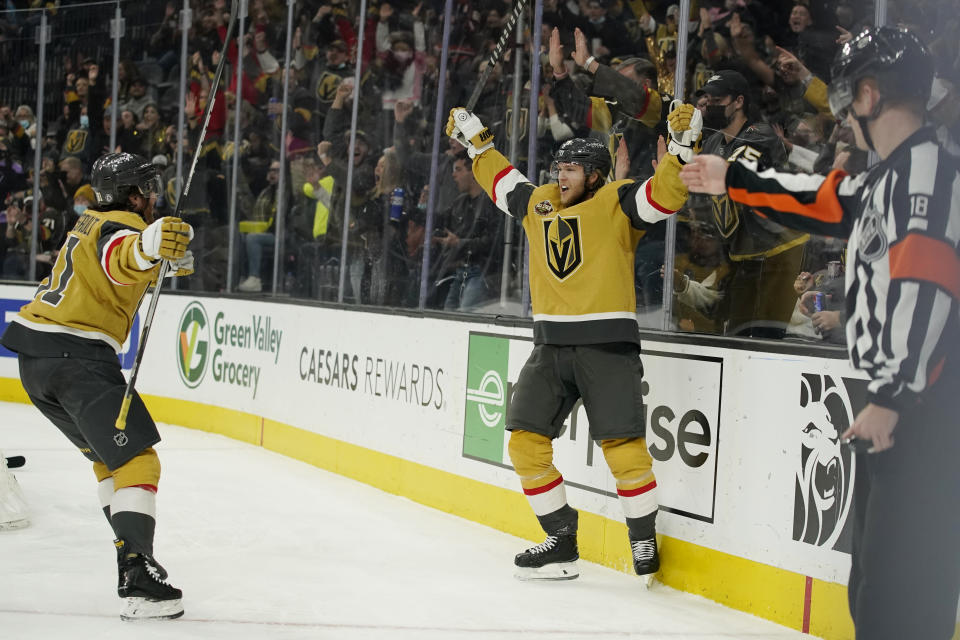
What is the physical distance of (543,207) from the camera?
3979 millimetres

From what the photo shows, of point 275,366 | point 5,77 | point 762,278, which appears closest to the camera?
point 762,278

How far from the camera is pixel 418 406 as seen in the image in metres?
5.30

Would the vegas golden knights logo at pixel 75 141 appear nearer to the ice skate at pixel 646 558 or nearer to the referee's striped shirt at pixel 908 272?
the ice skate at pixel 646 558

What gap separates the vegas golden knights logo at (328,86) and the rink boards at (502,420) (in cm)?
142

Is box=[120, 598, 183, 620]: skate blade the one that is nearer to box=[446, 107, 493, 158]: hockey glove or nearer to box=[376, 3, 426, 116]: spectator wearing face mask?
box=[446, 107, 493, 158]: hockey glove

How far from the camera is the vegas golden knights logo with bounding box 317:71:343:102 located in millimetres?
6777

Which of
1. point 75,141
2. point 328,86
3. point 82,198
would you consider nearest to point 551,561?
point 328,86

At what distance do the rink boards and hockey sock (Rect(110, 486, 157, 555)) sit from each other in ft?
5.79

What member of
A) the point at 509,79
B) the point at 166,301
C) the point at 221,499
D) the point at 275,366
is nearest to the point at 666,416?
the point at 509,79

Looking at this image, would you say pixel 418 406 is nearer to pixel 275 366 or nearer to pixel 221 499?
pixel 221 499

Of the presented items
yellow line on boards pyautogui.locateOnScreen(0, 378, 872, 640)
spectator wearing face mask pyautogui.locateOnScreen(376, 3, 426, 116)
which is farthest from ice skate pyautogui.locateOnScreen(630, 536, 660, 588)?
spectator wearing face mask pyautogui.locateOnScreen(376, 3, 426, 116)

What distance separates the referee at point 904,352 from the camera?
1.86 m

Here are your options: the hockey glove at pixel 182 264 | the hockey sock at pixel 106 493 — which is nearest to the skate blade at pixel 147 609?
the hockey sock at pixel 106 493

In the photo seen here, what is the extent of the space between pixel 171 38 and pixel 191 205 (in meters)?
1.47
